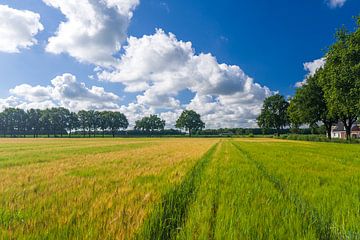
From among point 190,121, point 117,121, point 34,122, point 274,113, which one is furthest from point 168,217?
point 34,122

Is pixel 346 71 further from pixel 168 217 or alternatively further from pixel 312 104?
pixel 168 217

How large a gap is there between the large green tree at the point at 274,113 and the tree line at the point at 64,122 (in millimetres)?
54860

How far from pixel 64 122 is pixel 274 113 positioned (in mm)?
124355

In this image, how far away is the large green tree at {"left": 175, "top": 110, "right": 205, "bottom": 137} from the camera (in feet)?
442

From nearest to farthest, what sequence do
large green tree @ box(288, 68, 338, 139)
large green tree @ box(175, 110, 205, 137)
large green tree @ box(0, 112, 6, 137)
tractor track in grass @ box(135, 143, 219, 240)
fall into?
1. tractor track in grass @ box(135, 143, 219, 240)
2. large green tree @ box(288, 68, 338, 139)
3. large green tree @ box(0, 112, 6, 137)
4. large green tree @ box(175, 110, 205, 137)

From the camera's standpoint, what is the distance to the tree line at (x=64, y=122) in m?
127

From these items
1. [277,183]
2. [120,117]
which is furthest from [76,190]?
[120,117]

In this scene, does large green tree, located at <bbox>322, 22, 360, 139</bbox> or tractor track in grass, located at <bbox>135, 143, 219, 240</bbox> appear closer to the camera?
tractor track in grass, located at <bbox>135, 143, 219, 240</bbox>

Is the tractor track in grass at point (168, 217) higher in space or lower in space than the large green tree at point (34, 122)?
lower

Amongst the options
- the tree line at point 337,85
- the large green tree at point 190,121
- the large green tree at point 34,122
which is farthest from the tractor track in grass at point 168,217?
the large green tree at point 34,122

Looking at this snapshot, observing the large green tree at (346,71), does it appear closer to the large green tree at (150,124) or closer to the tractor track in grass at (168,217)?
the tractor track in grass at (168,217)

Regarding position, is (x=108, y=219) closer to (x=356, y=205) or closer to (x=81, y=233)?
(x=81, y=233)

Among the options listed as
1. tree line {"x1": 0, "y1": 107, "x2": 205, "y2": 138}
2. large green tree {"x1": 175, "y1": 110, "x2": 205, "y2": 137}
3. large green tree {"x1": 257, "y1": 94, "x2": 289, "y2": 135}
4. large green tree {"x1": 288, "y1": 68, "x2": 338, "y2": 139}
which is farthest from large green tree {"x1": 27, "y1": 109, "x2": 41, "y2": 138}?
large green tree {"x1": 288, "y1": 68, "x2": 338, "y2": 139}

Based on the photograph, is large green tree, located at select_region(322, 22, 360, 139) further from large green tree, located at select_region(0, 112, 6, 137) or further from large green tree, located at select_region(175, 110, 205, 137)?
large green tree, located at select_region(0, 112, 6, 137)
